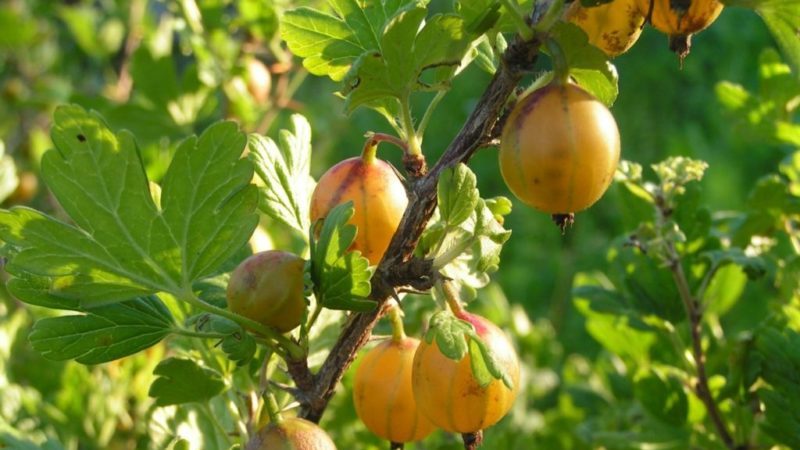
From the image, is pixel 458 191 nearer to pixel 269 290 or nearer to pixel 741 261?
pixel 269 290

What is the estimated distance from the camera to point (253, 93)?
2.03 metres

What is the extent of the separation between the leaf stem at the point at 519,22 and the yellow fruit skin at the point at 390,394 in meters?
0.35

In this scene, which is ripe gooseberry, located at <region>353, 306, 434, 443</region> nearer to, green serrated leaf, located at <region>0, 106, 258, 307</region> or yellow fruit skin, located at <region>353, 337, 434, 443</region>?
yellow fruit skin, located at <region>353, 337, 434, 443</region>

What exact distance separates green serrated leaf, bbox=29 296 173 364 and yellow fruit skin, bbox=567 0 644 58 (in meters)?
0.48

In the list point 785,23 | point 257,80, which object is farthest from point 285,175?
point 257,80

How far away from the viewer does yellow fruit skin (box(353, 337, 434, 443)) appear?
98 centimetres

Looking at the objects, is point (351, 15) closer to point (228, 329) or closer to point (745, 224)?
point (228, 329)

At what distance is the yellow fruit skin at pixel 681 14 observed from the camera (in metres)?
0.79

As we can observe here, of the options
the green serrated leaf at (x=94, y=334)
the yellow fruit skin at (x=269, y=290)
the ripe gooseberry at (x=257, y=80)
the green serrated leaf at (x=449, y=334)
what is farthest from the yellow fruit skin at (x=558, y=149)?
the ripe gooseberry at (x=257, y=80)

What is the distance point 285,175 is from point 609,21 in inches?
14.3

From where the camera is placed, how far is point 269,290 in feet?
2.91

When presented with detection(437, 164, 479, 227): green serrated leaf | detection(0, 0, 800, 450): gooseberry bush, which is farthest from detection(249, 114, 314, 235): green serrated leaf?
detection(437, 164, 479, 227): green serrated leaf

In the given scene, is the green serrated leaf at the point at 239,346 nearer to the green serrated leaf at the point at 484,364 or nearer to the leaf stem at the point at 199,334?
the leaf stem at the point at 199,334

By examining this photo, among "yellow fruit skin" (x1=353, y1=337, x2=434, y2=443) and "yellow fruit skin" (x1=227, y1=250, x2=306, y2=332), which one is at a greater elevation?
"yellow fruit skin" (x1=227, y1=250, x2=306, y2=332)
